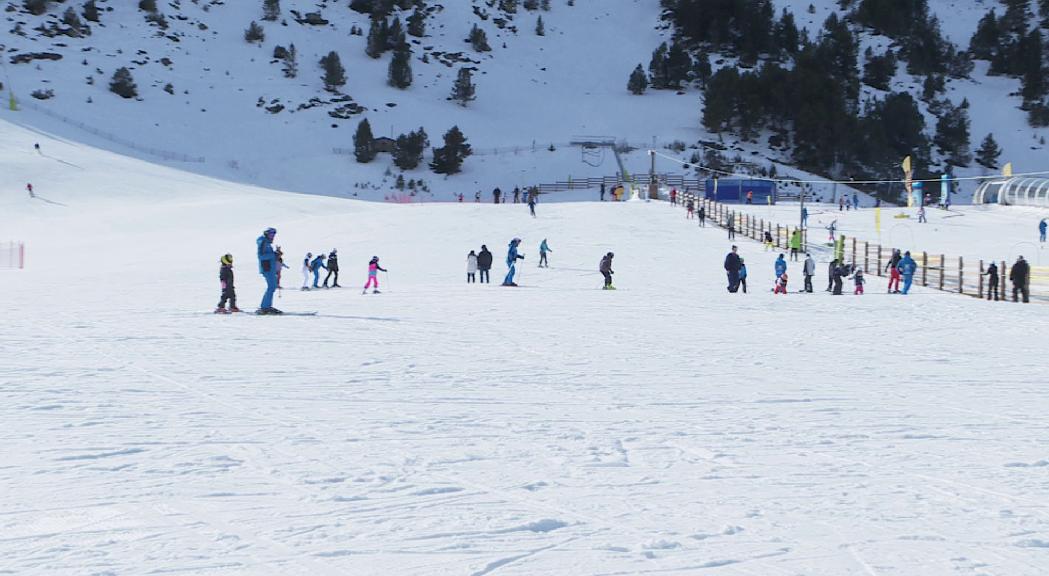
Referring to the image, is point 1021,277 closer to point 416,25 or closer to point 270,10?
point 416,25

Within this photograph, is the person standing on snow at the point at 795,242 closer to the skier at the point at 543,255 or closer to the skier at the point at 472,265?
the skier at the point at 543,255

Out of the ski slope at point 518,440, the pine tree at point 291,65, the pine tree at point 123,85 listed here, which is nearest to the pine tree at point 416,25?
the pine tree at point 291,65

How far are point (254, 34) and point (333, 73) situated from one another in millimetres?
8540

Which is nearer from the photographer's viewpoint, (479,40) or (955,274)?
(955,274)

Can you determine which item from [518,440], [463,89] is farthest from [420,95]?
[518,440]

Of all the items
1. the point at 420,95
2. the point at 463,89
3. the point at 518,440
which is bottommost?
the point at 518,440

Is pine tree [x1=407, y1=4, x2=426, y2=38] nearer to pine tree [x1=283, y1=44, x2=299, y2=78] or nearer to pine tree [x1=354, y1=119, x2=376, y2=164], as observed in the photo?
pine tree [x1=283, y1=44, x2=299, y2=78]

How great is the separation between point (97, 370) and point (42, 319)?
555 centimetres

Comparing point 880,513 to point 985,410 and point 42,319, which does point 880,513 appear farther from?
point 42,319

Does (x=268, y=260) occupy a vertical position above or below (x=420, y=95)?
below

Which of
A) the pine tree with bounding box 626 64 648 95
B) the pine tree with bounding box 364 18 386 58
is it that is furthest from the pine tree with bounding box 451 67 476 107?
the pine tree with bounding box 626 64 648 95

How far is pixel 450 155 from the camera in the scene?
218 feet

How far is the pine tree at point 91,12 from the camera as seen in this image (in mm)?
73750

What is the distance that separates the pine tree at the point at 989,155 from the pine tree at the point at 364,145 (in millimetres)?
42883
